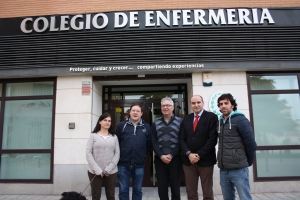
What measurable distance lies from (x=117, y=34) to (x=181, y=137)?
3441 mm

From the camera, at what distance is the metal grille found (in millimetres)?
5570

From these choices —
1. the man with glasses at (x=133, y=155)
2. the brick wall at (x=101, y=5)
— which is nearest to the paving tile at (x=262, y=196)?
the man with glasses at (x=133, y=155)

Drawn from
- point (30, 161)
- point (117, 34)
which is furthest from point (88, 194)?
point (117, 34)

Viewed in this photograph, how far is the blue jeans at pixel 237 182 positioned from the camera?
297 cm

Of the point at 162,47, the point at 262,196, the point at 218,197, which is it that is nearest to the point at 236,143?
the point at 218,197

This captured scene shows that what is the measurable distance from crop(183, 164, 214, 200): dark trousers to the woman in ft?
3.73

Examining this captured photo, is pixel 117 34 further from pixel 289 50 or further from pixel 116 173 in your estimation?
pixel 289 50

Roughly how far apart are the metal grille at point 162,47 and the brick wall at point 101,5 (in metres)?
0.81

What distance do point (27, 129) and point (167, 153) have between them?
433 centimetres

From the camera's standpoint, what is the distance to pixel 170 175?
351 centimetres

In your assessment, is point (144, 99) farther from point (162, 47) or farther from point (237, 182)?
point (237, 182)

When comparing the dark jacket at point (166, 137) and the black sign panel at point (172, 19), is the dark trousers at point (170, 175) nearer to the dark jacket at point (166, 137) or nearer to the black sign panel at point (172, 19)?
the dark jacket at point (166, 137)

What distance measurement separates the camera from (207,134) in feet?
11.0

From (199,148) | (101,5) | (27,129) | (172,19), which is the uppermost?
(101,5)
